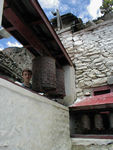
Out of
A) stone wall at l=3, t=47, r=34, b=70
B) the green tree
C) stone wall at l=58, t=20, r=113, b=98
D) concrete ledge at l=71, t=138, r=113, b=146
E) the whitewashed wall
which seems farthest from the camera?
the green tree

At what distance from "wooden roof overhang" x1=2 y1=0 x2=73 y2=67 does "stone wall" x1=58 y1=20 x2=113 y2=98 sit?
1476 millimetres

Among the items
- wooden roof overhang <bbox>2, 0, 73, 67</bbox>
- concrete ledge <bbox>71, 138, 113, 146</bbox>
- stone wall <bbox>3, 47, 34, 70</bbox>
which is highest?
stone wall <bbox>3, 47, 34, 70</bbox>

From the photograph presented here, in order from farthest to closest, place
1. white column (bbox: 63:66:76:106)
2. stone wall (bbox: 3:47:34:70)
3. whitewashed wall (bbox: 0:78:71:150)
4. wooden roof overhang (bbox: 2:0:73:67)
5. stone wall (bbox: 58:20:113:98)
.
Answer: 1. stone wall (bbox: 3:47:34:70)
2. stone wall (bbox: 58:20:113:98)
3. white column (bbox: 63:66:76:106)
4. wooden roof overhang (bbox: 2:0:73:67)
5. whitewashed wall (bbox: 0:78:71:150)

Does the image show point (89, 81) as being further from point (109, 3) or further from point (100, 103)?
point (109, 3)

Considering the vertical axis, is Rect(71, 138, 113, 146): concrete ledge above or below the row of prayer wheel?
below

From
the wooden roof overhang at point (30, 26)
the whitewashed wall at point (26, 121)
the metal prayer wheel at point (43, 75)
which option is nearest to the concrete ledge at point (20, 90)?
the whitewashed wall at point (26, 121)

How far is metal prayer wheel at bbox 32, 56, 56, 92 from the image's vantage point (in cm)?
273

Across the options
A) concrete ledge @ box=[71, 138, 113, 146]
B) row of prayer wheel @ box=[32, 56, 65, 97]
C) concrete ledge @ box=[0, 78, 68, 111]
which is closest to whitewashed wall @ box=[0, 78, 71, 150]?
concrete ledge @ box=[0, 78, 68, 111]

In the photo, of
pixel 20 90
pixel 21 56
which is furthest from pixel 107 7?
pixel 20 90

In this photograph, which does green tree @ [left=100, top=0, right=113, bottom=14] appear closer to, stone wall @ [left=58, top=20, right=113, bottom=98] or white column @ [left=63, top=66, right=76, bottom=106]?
stone wall @ [left=58, top=20, right=113, bottom=98]

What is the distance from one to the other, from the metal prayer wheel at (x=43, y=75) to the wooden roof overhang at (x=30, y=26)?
0.44 m

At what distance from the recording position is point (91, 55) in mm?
4887

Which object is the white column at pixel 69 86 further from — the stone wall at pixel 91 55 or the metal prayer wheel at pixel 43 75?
the metal prayer wheel at pixel 43 75

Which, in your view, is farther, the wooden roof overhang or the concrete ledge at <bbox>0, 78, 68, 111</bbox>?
the wooden roof overhang
